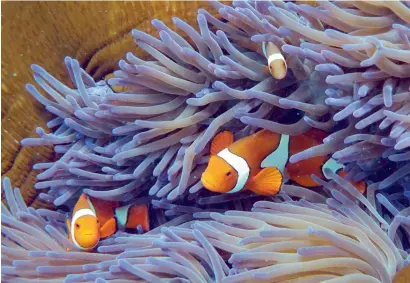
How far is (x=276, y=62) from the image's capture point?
1100mm

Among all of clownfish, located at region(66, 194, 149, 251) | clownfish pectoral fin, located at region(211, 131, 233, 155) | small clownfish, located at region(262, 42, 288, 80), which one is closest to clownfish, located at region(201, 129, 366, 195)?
clownfish pectoral fin, located at region(211, 131, 233, 155)

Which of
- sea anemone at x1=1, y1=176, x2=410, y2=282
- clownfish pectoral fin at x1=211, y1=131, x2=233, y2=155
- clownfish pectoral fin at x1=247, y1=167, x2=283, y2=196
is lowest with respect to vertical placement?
sea anemone at x1=1, y1=176, x2=410, y2=282

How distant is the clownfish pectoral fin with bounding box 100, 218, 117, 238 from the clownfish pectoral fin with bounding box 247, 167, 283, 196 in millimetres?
435

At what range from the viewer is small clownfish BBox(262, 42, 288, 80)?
1.10 meters

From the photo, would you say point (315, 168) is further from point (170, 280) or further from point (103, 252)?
point (103, 252)

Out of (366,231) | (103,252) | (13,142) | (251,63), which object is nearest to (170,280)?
(103,252)

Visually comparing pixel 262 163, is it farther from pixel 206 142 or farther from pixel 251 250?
pixel 251 250

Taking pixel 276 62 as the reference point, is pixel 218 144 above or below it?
below

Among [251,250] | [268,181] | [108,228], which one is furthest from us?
[108,228]

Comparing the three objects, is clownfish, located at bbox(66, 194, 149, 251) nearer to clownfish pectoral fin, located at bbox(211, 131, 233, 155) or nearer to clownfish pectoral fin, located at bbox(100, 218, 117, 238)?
clownfish pectoral fin, located at bbox(100, 218, 117, 238)

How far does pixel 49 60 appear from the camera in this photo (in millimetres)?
1449

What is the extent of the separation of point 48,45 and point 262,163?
70cm

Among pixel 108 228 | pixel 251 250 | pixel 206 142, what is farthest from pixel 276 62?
pixel 108 228

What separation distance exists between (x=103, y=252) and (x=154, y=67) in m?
0.50
